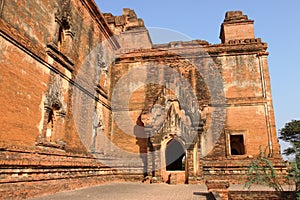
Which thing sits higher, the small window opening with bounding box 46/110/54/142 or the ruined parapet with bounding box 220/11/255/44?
the ruined parapet with bounding box 220/11/255/44

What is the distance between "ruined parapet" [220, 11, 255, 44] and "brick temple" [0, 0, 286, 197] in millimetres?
68

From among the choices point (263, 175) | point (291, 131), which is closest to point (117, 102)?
point (263, 175)

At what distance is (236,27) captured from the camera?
710 inches

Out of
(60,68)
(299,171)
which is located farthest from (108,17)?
(299,171)

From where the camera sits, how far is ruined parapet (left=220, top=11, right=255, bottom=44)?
1770 centimetres

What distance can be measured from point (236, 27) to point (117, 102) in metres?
9.49

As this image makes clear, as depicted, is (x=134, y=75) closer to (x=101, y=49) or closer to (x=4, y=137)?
(x=101, y=49)

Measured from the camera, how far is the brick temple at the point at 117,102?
26.8 feet

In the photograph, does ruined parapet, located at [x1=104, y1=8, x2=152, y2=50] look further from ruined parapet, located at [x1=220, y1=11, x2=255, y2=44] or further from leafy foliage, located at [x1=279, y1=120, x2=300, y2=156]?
leafy foliage, located at [x1=279, y1=120, x2=300, y2=156]

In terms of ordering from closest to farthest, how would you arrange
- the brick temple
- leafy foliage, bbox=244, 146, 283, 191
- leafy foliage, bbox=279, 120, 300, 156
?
the brick temple, leafy foliage, bbox=244, 146, 283, 191, leafy foliage, bbox=279, 120, 300, 156

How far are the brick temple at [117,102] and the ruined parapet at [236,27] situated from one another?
68 mm

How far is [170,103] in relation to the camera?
49.1 feet

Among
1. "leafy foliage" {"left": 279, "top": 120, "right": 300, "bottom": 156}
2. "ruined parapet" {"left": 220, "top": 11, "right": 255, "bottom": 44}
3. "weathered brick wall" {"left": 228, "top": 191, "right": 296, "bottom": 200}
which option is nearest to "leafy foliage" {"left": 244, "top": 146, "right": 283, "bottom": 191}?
"weathered brick wall" {"left": 228, "top": 191, "right": 296, "bottom": 200}

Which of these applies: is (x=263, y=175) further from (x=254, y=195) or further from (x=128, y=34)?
(x=128, y=34)
